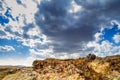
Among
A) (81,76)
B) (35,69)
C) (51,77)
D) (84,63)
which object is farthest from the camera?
(35,69)

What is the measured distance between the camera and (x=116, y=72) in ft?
85.1

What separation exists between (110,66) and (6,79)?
1802 centimetres

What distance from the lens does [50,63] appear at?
3025 cm

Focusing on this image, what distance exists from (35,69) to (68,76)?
9.05 meters

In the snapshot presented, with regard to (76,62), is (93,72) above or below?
below

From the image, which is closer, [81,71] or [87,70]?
[81,71]

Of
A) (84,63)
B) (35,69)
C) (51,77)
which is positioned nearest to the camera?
(51,77)

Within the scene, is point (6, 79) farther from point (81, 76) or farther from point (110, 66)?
point (110, 66)

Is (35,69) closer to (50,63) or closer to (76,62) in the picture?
(50,63)

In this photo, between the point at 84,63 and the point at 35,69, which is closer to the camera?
the point at 84,63

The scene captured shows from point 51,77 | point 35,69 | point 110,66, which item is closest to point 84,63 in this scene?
point 110,66

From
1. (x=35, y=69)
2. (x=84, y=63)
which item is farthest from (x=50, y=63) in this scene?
(x=84, y=63)

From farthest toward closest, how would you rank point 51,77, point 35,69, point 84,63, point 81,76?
point 35,69 → point 84,63 → point 51,77 → point 81,76

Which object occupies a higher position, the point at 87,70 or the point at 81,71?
the point at 87,70
